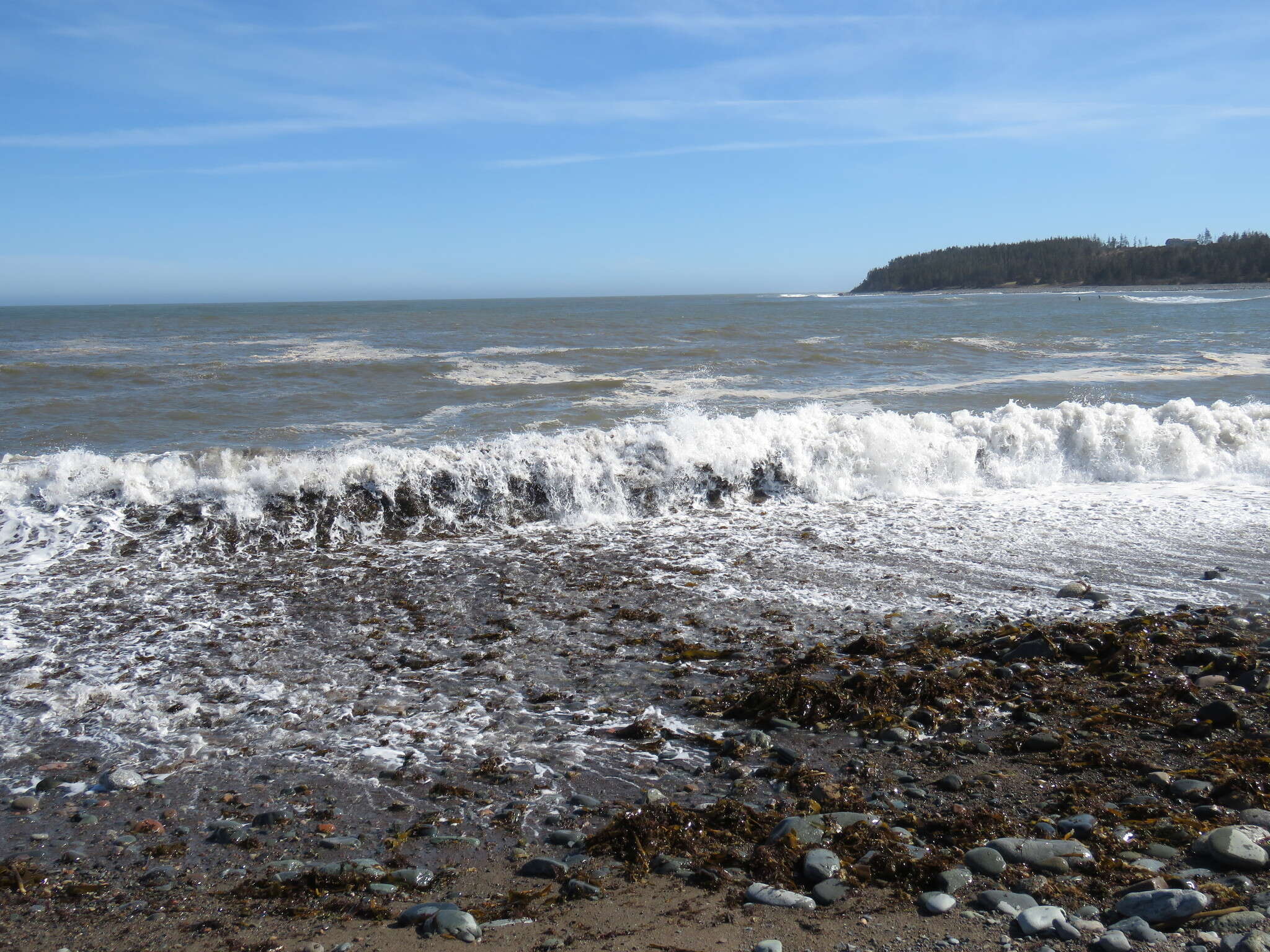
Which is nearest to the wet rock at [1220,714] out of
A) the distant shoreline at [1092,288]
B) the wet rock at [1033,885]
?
the wet rock at [1033,885]

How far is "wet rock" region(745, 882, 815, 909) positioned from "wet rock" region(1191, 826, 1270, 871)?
1.57 meters

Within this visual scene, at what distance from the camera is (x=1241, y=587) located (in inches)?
253

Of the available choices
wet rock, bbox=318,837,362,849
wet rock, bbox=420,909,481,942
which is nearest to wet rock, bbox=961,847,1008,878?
wet rock, bbox=420,909,481,942

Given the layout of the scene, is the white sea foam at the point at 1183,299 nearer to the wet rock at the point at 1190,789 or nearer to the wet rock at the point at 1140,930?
the wet rock at the point at 1190,789

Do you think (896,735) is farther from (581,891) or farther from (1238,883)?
(581,891)

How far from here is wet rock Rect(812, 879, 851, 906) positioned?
118 inches

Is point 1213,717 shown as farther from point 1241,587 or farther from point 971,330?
point 971,330

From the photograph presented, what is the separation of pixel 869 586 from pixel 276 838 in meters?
4.69

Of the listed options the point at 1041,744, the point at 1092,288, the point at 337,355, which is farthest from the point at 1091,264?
the point at 1041,744

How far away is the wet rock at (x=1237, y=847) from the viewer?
3098 mm

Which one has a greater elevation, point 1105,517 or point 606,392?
point 606,392

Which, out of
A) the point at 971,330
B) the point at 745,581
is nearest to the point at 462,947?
the point at 745,581

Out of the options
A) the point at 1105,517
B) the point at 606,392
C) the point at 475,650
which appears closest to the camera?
the point at 475,650

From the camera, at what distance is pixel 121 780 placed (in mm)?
3973
